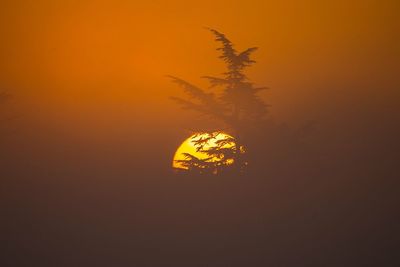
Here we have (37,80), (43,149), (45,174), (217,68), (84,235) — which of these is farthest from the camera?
(217,68)

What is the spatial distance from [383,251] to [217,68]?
180 feet

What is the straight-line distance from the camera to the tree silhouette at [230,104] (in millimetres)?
16406

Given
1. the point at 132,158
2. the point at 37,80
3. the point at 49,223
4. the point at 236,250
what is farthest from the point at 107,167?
the point at 37,80

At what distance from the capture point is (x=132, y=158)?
23750 mm

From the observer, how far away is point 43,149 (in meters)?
26.0

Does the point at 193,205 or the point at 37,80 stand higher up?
the point at 37,80

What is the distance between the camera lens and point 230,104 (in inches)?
664

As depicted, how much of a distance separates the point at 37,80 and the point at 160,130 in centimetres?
3423

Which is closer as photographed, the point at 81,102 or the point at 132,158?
the point at 132,158

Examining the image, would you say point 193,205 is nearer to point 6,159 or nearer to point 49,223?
point 49,223

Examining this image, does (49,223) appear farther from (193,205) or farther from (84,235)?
(193,205)

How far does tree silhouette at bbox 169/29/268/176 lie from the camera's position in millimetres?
16406

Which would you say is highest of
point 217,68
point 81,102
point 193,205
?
point 217,68

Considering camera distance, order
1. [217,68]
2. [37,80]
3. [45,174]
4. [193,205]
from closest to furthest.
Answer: [193,205] → [45,174] → [37,80] → [217,68]
